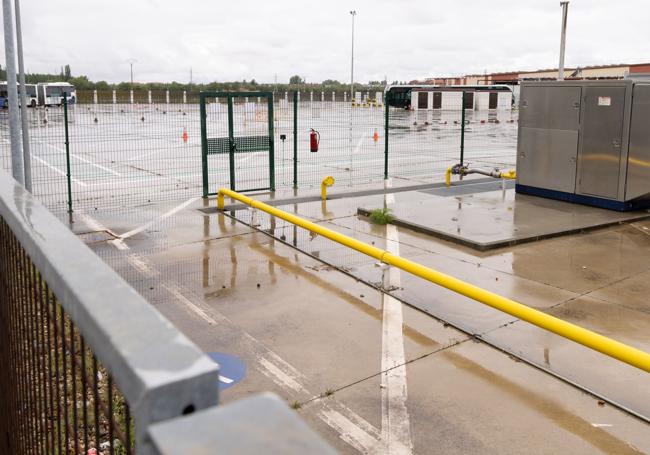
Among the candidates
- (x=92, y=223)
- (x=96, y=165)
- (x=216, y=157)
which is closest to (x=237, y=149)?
(x=92, y=223)

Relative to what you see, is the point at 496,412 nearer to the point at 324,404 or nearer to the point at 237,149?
the point at 324,404

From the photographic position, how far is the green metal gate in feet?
43.1

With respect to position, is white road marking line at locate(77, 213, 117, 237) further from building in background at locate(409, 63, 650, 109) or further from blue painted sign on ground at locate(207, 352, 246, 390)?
building in background at locate(409, 63, 650, 109)

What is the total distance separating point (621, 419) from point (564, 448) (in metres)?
0.65

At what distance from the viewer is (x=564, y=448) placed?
433 cm

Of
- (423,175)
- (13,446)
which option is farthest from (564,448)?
(423,175)

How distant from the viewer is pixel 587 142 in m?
12.5

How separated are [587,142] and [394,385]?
9.01 metres

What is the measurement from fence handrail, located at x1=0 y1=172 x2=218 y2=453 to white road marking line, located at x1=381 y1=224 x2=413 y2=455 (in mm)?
3247

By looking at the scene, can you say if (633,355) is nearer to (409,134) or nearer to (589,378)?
(589,378)

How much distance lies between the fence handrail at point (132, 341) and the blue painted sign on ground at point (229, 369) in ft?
12.3

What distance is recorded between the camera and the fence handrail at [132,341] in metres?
0.88

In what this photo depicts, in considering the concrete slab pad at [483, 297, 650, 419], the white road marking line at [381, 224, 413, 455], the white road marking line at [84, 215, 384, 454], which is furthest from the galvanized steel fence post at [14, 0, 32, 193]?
the concrete slab pad at [483, 297, 650, 419]

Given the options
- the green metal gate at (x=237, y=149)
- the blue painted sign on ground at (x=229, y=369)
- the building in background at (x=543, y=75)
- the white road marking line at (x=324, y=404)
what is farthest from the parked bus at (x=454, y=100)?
the blue painted sign on ground at (x=229, y=369)
